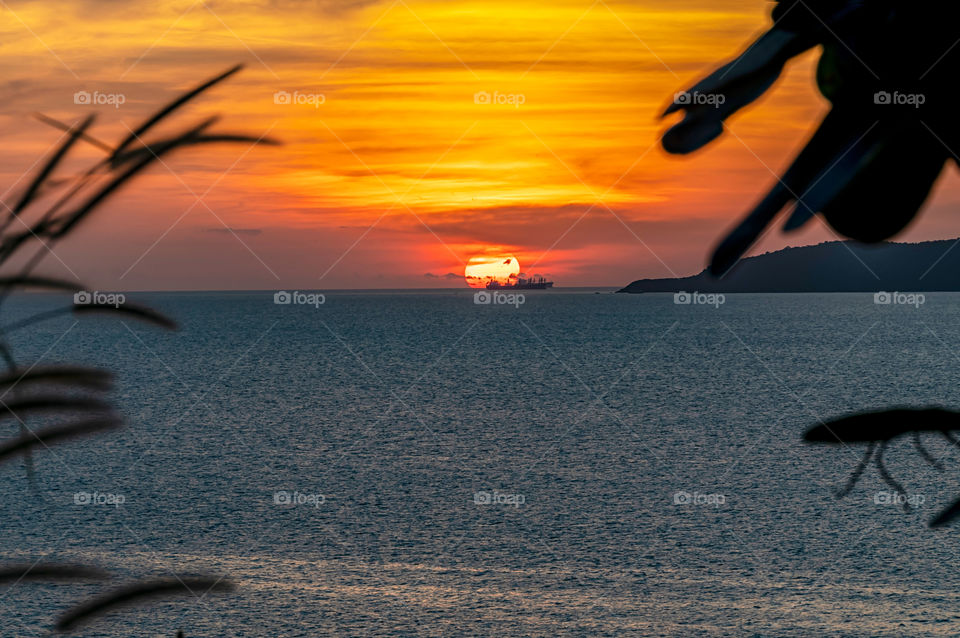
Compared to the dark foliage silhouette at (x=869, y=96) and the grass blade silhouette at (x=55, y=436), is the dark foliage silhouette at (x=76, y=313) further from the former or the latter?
the dark foliage silhouette at (x=869, y=96)

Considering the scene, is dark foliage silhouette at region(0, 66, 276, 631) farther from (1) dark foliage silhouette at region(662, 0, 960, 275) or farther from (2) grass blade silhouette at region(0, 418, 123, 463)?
(1) dark foliage silhouette at region(662, 0, 960, 275)

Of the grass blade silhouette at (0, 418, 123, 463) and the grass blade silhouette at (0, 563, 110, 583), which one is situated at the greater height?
the grass blade silhouette at (0, 418, 123, 463)

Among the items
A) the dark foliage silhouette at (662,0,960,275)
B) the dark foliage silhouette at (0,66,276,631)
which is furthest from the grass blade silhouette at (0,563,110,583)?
the dark foliage silhouette at (662,0,960,275)

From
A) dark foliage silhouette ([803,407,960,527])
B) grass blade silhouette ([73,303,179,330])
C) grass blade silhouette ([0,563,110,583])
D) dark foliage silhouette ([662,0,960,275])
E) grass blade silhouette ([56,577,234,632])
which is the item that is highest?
dark foliage silhouette ([662,0,960,275])

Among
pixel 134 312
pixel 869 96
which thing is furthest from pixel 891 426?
pixel 134 312

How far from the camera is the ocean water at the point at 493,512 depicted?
27.0 meters

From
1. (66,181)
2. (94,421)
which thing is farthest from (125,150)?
(94,421)

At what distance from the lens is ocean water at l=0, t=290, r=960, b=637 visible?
27.0m

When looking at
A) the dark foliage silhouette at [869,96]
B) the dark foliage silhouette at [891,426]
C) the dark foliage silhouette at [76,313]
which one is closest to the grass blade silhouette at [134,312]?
the dark foliage silhouette at [76,313]

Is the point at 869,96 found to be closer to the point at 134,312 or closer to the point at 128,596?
the point at 134,312

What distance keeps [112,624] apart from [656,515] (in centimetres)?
2307

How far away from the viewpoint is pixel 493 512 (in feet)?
130

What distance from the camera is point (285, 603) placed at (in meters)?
27.5

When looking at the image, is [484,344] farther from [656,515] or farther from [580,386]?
[656,515]
